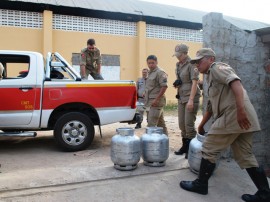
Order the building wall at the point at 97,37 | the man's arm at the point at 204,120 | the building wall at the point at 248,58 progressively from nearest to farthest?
the man's arm at the point at 204,120 → the building wall at the point at 248,58 → the building wall at the point at 97,37

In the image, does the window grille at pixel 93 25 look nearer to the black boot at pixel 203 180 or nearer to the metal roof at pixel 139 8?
the metal roof at pixel 139 8

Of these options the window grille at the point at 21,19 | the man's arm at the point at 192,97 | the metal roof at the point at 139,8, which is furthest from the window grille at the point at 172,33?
the man's arm at the point at 192,97

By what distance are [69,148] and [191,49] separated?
12.8 m

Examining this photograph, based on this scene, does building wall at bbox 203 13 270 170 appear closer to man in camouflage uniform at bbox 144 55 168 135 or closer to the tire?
man in camouflage uniform at bbox 144 55 168 135

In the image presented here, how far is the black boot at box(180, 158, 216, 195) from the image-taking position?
371 centimetres

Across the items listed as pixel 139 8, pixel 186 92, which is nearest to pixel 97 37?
pixel 139 8

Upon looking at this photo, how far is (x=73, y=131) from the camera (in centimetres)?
562

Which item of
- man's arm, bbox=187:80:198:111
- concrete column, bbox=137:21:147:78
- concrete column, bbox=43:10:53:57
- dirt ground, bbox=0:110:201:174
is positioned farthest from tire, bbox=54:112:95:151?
concrete column, bbox=137:21:147:78

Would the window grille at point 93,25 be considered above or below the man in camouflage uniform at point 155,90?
above

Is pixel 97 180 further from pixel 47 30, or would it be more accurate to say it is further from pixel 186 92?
pixel 47 30

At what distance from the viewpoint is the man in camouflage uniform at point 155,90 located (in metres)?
5.50

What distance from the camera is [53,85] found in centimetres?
559

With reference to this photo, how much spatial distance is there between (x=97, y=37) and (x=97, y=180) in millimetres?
11284

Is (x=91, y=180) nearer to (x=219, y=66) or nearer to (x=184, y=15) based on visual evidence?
(x=219, y=66)
